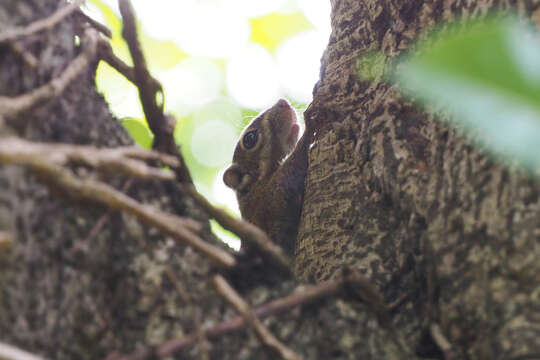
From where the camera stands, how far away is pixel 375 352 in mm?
1161

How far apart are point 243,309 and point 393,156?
769 millimetres

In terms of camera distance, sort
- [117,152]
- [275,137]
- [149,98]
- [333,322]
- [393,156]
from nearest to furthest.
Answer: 1. [117,152]
2. [333,322]
3. [149,98]
4. [393,156]
5. [275,137]

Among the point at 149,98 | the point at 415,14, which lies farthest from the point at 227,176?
the point at 149,98

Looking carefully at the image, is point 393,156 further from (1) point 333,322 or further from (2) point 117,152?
(2) point 117,152

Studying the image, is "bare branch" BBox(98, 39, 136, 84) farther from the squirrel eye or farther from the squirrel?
the squirrel eye

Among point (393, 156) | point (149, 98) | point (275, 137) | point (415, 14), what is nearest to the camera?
point (149, 98)

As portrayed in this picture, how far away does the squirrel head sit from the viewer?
3.56m

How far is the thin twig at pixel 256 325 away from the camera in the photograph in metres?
1.04

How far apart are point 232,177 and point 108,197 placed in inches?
111

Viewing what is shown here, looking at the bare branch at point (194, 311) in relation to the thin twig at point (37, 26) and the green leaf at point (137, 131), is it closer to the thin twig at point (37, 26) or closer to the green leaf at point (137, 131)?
the thin twig at point (37, 26)

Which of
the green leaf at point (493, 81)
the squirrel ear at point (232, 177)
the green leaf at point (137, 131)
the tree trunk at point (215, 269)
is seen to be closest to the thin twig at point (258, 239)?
the tree trunk at point (215, 269)

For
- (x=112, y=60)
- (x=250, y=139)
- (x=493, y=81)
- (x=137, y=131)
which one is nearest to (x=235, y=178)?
(x=250, y=139)

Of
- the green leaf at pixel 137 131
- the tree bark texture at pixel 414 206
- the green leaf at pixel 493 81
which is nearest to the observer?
the green leaf at pixel 493 81

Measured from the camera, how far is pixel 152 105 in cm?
135
